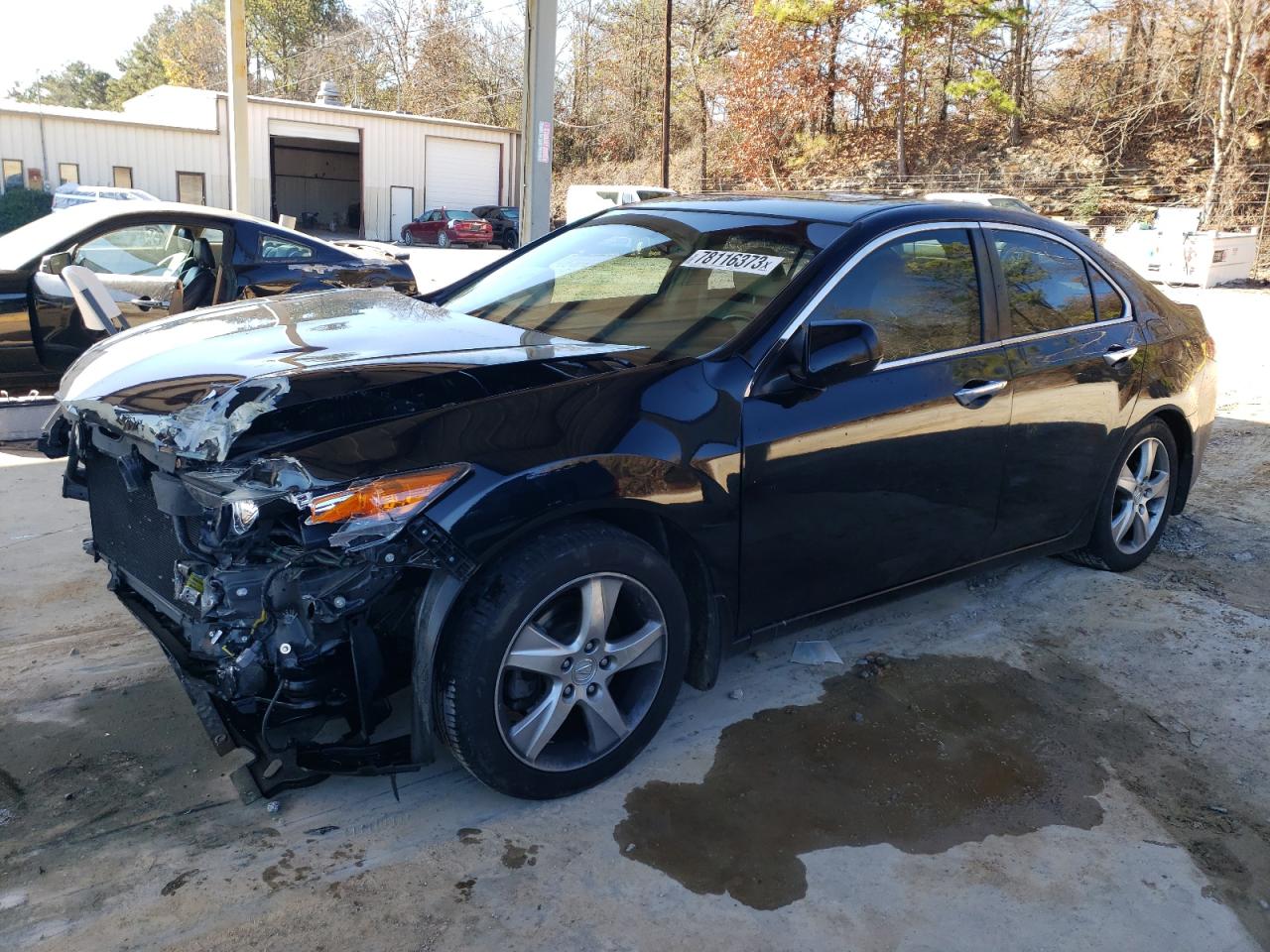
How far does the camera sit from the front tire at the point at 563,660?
105 inches

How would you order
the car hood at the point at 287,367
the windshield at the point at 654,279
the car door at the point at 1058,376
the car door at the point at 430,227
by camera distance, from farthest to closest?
1. the car door at the point at 430,227
2. the car door at the point at 1058,376
3. the windshield at the point at 654,279
4. the car hood at the point at 287,367

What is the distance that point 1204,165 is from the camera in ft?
87.1

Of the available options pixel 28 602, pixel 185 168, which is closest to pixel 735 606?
pixel 28 602

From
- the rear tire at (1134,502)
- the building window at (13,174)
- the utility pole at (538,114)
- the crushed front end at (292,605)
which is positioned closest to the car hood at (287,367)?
the crushed front end at (292,605)

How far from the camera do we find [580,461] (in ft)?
9.16

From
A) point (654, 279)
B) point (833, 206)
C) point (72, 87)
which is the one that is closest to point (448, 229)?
point (654, 279)

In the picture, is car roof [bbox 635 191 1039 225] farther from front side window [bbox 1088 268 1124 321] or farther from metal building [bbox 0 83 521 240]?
metal building [bbox 0 83 521 240]

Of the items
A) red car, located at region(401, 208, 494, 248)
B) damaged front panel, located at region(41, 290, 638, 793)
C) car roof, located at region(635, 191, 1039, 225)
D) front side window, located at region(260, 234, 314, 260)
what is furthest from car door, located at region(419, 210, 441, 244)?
damaged front panel, located at region(41, 290, 638, 793)

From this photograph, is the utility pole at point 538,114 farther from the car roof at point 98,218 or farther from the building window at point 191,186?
the building window at point 191,186

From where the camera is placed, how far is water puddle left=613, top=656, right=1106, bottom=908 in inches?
110

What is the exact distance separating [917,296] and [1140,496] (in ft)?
6.35

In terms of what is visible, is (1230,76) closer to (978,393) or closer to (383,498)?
(978,393)

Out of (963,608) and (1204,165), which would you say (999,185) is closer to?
(1204,165)

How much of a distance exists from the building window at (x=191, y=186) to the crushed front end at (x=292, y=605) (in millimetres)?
37095
